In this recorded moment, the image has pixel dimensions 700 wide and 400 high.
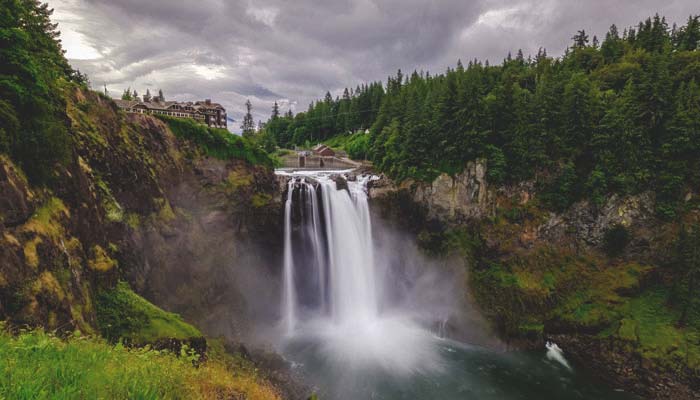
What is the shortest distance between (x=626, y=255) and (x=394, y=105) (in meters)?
38.1

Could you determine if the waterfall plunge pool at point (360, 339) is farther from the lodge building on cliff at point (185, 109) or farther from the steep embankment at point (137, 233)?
the lodge building on cliff at point (185, 109)

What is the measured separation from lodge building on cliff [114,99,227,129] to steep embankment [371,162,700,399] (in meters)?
38.1

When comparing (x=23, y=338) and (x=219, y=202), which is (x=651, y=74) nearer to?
(x=219, y=202)

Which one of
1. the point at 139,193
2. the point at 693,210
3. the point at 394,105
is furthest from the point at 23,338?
the point at 394,105

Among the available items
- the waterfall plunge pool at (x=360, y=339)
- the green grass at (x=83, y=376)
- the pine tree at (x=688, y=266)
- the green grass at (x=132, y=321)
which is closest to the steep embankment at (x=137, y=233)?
the green grass at (x=132, y=321)

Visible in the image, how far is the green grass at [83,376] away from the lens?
13.6ft

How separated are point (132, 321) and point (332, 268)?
16.5 m

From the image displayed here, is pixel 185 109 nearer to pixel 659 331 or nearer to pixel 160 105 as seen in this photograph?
pixel 160 105

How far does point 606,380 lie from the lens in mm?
20344

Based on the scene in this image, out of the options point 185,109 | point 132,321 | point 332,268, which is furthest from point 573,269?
point 185,109

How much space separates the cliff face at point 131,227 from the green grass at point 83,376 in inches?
110

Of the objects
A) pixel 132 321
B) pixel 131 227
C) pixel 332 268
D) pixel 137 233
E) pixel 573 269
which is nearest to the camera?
pixel 132 321

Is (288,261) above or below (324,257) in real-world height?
below

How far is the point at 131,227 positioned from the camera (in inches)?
636
